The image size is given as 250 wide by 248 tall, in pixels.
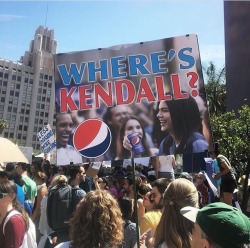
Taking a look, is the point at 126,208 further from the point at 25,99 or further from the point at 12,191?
the point at 25,99

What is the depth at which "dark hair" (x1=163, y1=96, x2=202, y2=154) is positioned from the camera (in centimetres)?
397

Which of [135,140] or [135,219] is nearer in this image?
[135,219]

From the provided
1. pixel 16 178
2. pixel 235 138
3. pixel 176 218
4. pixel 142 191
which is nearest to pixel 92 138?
pixel 176 218

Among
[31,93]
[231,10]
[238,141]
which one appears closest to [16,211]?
[238,141]

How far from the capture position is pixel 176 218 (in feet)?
9.09

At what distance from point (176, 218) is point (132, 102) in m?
1.65

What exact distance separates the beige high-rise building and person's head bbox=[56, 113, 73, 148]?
115 meters

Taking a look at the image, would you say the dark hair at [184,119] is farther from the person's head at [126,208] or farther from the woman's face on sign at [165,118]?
the person's head at [126,208]

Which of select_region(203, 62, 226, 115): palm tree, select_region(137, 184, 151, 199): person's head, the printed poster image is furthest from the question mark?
select_region(203, 62, 226, 115): palm tree

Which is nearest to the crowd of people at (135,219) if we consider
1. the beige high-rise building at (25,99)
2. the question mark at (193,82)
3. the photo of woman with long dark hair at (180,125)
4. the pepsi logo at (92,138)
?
the photo of woman with long dark hair at (180,125)

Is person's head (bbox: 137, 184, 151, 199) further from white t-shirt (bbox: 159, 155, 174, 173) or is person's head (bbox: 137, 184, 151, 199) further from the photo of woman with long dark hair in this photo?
white t-shirt (bbox: 159, 155, 174, 173)

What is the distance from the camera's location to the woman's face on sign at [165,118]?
400 centimetres

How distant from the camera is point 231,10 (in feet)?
107

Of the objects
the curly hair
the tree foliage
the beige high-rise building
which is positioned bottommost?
the curly hair
